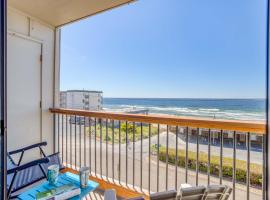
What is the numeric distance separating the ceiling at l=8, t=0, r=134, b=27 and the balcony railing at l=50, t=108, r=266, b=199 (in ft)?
4.65

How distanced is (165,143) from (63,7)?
7.75ft

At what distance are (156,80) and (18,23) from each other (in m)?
19.5

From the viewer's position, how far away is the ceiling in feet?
7.74

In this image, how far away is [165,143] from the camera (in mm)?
2672

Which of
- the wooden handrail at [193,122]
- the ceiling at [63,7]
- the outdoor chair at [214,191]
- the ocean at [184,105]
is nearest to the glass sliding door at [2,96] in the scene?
the outdoor chair at [214,191]

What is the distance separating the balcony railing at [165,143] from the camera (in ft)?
5.03

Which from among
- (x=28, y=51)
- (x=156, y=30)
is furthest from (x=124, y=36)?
(x=28, y=51)

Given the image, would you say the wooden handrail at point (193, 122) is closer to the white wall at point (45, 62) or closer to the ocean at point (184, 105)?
the white wall at point (45, 62)

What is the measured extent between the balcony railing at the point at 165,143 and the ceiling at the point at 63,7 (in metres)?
1.42

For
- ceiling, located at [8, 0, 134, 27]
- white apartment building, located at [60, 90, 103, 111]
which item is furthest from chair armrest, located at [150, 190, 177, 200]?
white apartment building, located at [60, 90, 103, 111]

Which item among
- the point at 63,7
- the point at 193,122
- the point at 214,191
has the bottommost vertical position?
the point at 214,191

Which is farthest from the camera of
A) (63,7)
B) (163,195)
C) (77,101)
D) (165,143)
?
(77,101)

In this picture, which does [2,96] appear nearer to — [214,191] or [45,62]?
[214,191]

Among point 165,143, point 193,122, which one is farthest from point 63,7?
point 165,143
